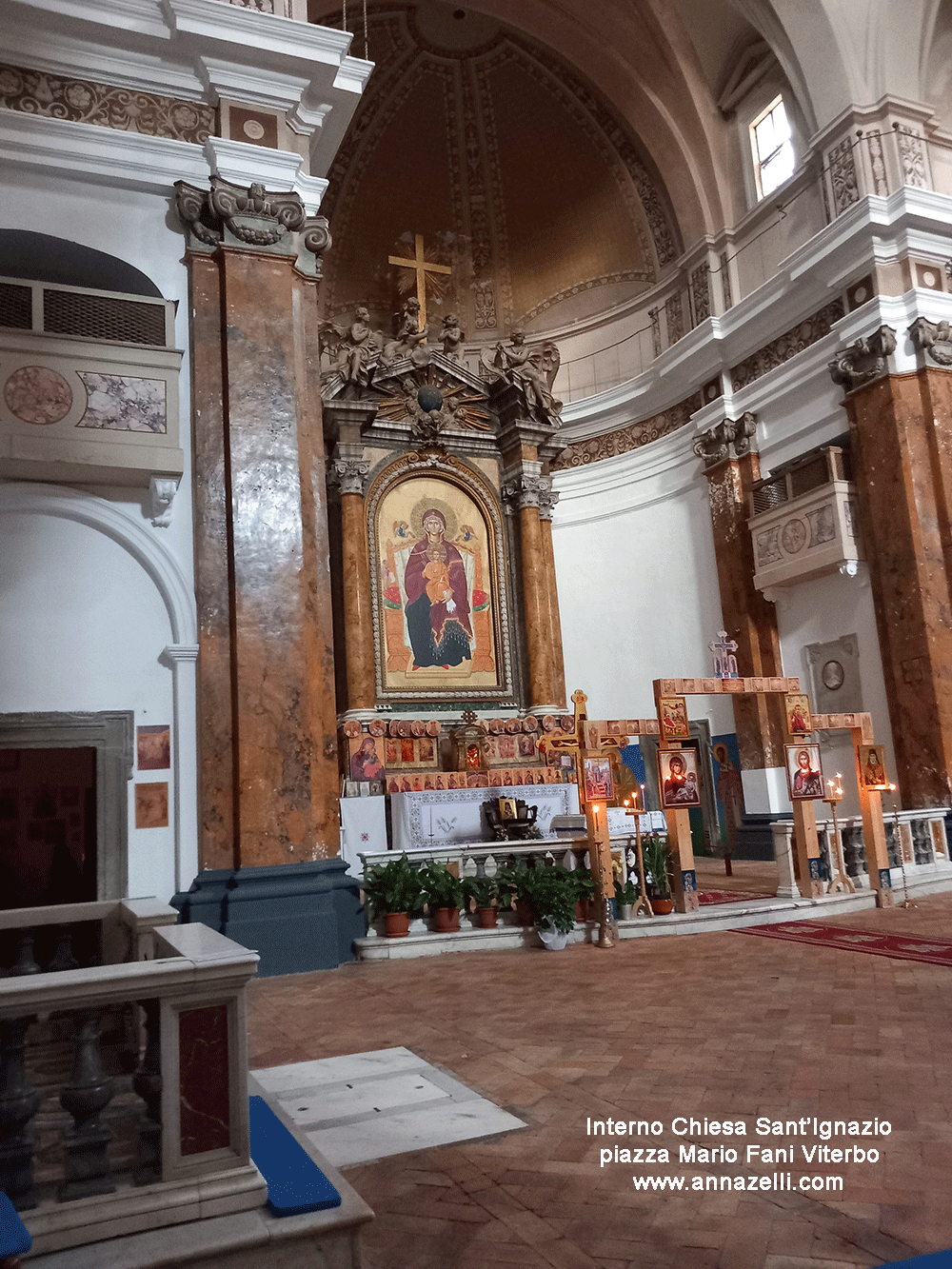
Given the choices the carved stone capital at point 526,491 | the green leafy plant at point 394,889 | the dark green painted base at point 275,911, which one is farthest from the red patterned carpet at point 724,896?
the carved stone capital at point 526,491

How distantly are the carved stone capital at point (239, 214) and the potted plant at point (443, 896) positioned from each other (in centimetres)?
579

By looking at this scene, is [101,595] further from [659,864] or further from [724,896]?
[724,896]

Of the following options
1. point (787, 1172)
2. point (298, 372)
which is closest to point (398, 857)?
point (298, 372)

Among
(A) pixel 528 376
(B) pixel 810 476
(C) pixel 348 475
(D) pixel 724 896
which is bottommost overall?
(D) pixel 724 896

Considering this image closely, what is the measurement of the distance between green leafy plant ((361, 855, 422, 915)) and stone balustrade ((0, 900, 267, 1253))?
17.4ft

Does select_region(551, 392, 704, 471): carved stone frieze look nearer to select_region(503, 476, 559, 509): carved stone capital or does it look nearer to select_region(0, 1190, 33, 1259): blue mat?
select_region(503, 476, 559, 509): carved stone capital

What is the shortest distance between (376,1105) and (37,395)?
241 inches

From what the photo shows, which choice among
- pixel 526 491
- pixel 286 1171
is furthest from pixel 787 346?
pixel 286 1171

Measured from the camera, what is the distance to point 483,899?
8406mm

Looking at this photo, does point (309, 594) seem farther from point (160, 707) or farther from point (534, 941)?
point (534, 941)

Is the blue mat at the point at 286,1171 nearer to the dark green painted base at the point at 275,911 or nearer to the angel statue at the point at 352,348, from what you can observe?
the dark green painted base at the point at 275,911

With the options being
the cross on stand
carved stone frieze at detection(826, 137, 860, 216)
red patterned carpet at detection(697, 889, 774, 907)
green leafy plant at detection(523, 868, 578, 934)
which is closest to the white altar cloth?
red patterned carpet at detection(697, 889, 774, 907)

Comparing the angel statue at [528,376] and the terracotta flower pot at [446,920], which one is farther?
the angel statue at [528,376]

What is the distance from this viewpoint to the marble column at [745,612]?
14094mm
